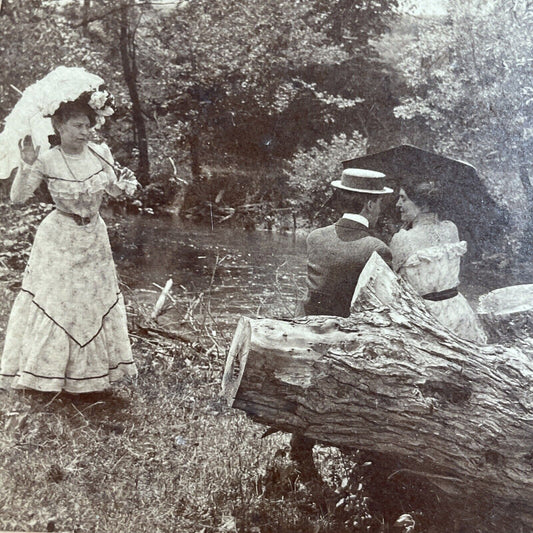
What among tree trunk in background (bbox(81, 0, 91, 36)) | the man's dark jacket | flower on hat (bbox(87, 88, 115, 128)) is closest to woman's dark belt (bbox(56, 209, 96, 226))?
flower on hat (bbox(87, 88, 115, 128))

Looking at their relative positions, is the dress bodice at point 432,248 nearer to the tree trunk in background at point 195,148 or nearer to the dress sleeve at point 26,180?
the tree trunk in background at point 195,148

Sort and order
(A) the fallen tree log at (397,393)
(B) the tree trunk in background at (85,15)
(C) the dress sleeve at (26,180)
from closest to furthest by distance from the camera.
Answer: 1. (A) the fallen tree log at (397,393)
2. (C) the dress sleeve at (26,180)
3. (B) the tree trunk in background at (85,15)

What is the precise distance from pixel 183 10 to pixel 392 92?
901mm

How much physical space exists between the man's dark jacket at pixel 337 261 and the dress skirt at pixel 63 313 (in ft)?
2.71

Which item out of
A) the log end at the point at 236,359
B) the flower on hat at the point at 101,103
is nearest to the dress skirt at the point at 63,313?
the flower on hat at the point at 101,103

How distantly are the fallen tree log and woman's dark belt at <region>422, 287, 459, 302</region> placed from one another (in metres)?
0.24

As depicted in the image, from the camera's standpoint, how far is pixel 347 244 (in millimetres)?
2264

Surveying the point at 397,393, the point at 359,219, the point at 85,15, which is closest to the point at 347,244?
the point at 359,219

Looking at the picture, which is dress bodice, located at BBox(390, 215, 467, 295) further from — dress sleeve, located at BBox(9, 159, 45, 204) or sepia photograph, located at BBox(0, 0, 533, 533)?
dress sleeve, located at BBox(9, 159, 45, 204)

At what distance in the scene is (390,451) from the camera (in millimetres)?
2084

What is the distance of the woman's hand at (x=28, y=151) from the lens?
2229 mm

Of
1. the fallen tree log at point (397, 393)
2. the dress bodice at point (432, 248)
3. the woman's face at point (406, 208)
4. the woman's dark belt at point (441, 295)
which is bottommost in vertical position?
the fallen tree log at point (397, 393)

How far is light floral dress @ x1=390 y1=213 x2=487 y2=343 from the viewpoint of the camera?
229 centimetres

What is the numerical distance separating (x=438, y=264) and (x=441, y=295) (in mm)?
125
